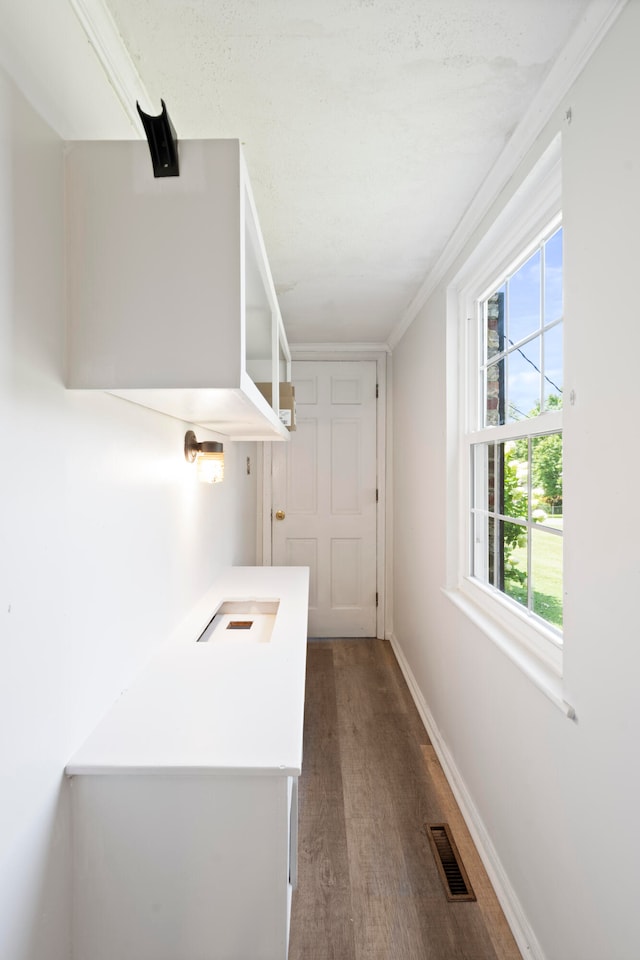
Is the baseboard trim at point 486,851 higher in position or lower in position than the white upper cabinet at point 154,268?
lower

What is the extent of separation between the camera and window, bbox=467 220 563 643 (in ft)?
4.87

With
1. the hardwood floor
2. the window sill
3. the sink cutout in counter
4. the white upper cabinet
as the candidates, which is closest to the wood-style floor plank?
the hardwood floor

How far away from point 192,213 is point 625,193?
33.7 inches

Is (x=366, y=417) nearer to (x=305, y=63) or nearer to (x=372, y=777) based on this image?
(x=372, y=777)

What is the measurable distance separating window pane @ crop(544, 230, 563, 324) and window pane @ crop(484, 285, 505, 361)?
0.37 metres

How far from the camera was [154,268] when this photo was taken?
0.96 m

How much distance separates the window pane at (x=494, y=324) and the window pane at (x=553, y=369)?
43cm

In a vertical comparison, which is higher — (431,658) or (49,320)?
(49,320)

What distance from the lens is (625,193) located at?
98 cm

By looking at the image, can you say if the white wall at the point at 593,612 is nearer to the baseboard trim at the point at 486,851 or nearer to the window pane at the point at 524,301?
the baseboard trim at the point at 486,851

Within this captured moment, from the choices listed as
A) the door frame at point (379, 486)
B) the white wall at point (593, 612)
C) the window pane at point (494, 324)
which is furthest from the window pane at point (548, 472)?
the door frame at point (379, 486)

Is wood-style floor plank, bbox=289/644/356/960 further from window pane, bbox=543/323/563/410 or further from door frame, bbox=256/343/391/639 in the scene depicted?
window pane, bbox=543/323/563/410

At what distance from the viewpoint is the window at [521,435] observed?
1.49 metres

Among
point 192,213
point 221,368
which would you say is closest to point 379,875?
point 221,368
